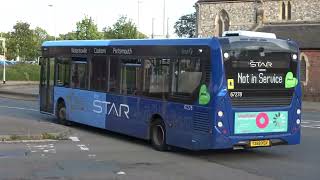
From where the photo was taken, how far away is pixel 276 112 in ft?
44.3

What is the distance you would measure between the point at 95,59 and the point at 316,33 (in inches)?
1449

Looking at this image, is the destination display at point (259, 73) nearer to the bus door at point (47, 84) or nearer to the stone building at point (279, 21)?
the bus door at point (47, 84)

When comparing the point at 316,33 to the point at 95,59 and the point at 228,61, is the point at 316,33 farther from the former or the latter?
the point at 228,61

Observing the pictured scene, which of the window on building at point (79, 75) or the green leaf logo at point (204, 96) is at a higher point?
the window on building at point (79, 75)

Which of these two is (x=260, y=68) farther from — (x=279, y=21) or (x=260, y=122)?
(x=279, y=21)

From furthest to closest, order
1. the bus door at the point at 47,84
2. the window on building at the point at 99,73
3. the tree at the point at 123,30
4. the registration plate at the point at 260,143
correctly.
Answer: the tree at the point at 123,30
the bus door at the point at 47,84
the window on building at the point at 99,73
the registration plate at the point at 260,143

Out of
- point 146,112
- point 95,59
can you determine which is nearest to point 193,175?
point 146,112

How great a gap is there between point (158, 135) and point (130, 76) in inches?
80.5

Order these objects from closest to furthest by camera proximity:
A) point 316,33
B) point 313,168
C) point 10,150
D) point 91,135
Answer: point 313,168
point 10,150
point 91,135
point 316,33

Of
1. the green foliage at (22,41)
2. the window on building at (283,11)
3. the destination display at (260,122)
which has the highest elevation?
the window on building at (283,11)

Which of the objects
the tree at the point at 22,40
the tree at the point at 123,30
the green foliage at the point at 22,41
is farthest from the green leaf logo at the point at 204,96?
the tree at the point at 22,40

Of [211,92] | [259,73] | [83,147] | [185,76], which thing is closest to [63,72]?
[83,147]

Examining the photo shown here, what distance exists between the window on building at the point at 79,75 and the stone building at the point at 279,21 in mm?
31144

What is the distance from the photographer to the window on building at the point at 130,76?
15.6m
